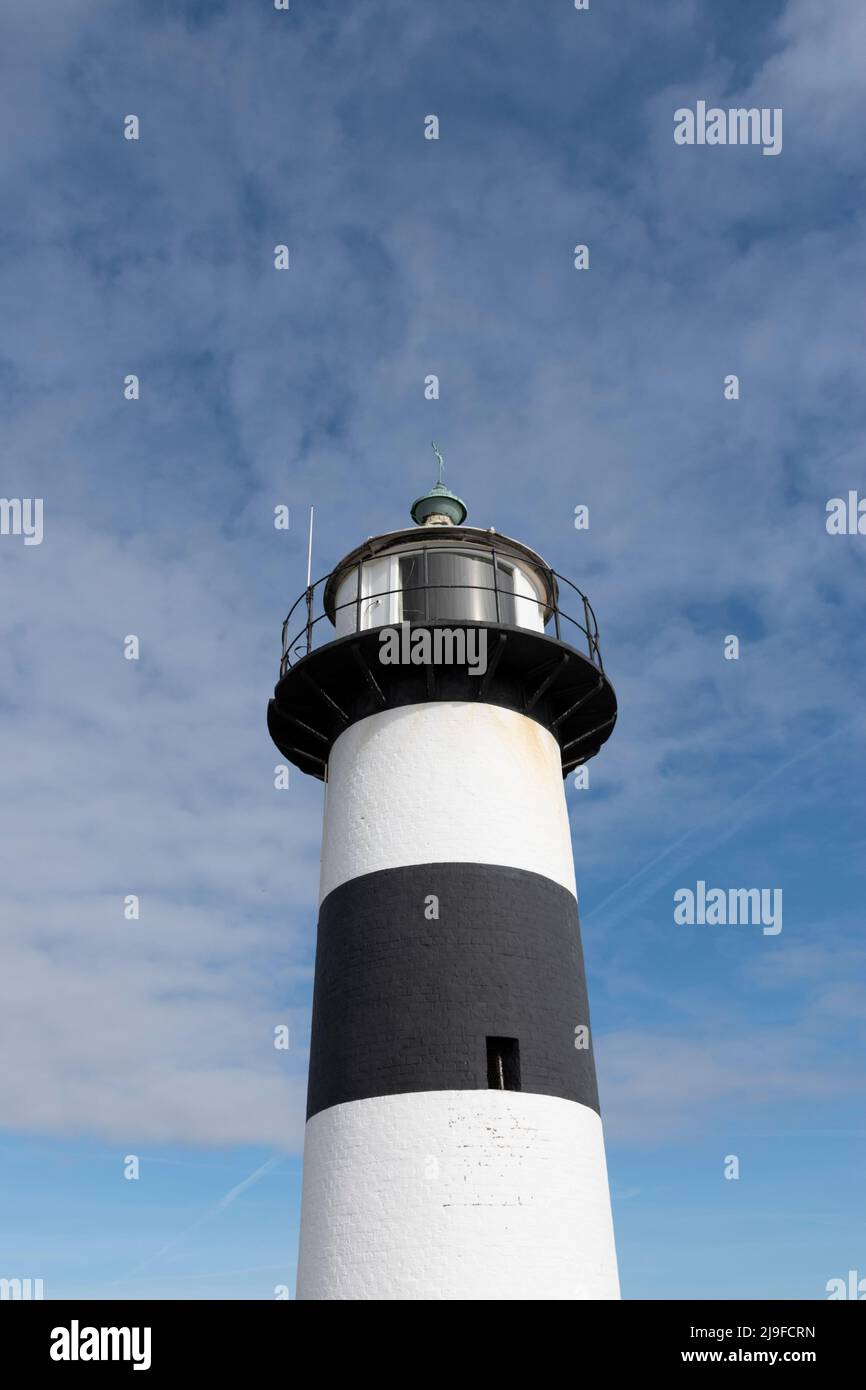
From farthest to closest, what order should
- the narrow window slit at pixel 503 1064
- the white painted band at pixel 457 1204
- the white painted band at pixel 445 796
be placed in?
the white painted band at pixel 445 796
the narrow window slit at pixel 503 1064
the white painted band at pixel 457 1204

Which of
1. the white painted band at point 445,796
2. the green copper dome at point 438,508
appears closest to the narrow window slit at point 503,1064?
the white painted band at point 445,796

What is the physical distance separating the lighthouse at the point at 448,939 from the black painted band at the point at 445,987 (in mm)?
30

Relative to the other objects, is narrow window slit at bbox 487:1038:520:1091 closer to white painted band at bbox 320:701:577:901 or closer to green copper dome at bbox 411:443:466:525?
white painted band at bbox 320:701:577:901

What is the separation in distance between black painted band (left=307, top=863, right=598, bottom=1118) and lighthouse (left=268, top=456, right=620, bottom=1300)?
0.10ft

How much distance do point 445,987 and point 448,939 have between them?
70cm

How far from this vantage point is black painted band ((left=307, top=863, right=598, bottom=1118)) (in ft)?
52.6

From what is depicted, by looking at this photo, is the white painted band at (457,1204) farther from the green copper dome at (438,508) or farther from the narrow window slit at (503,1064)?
the green copper dome at (438,508)

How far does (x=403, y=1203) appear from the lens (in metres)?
15.1

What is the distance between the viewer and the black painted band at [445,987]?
52.6 ft

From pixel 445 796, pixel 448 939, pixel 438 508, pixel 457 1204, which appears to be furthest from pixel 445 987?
pixel 438 508

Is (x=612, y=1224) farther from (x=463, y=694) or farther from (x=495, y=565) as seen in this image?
(x=495, y=565)

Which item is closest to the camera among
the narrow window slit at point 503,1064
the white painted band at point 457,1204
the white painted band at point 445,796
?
Answer: the white painted band at point 457,1204
